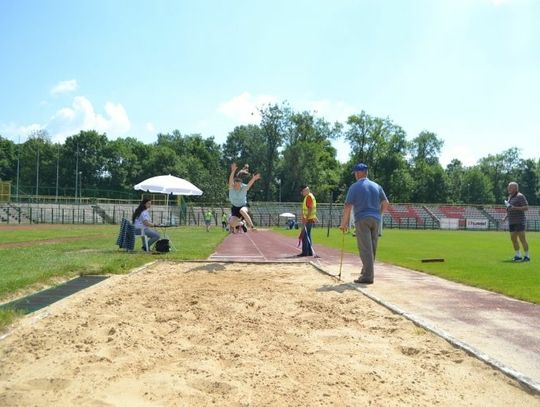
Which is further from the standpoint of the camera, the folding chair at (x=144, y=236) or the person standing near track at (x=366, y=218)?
the folding chair at (x=144, y=236)

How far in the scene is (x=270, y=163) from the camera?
92.7 m

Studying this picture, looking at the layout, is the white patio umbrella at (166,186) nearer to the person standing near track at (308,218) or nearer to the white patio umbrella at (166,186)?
the white patio umbrella at (166,186)

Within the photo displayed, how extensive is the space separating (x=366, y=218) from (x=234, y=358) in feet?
17.6

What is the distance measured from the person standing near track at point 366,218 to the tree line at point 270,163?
73.4 metres

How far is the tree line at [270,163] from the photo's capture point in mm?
90062

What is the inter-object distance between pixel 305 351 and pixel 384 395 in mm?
1089

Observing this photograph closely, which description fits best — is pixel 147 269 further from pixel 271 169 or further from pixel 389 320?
pixel 271 169

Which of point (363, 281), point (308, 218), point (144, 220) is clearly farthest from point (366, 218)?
point (144, 220)

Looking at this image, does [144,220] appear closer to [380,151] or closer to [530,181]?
[380,151]

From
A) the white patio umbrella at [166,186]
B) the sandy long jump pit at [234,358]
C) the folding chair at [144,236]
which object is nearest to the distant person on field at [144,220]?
the folding chair at [144,236]

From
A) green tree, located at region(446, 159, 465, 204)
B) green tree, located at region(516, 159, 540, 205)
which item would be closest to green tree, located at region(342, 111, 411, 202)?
green tree, located at region(446, 159, 465, 204)

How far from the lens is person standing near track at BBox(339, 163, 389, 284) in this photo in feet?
29.7

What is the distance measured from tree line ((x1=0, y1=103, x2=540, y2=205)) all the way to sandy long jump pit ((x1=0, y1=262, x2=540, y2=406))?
3008 inches

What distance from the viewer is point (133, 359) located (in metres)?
4.18
